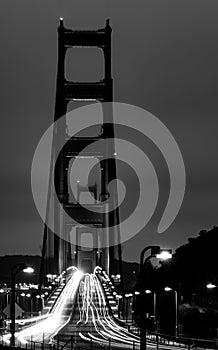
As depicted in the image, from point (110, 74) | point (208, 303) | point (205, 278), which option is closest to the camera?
point (208, 303)

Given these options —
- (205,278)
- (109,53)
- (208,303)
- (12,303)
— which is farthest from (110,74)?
(12,303)

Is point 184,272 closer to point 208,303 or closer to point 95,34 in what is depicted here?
point 208,303

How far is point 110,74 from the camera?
126 metres

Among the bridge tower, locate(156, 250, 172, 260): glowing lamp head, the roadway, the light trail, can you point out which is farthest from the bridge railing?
the bridge tower

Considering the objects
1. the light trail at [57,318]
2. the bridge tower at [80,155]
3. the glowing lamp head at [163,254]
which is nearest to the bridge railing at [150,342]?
the light trail at [57,318]

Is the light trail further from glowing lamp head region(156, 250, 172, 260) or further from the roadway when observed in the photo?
glowing lamp head region(156, 250, 172, 260)

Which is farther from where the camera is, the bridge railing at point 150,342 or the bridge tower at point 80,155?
the bridge tower at point 80,155

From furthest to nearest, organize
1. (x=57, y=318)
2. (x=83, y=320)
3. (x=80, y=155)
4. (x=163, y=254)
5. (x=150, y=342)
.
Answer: (x=80, y=155)
(x=57, y=318)
(x=83, y=320)
(x=150, y=342)
(x=163, y=254)

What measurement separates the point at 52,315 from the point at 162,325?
24.8 metres

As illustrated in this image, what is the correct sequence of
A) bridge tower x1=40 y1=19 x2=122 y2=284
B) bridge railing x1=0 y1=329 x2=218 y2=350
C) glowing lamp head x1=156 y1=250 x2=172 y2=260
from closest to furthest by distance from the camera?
glowing lamp head x1=156 y1=250 x2=172 y2=260
bridge railing x1=0 y1=329 x2=218 y2=350
bridge tower x1=40 y1=19 x2=122 y2=284

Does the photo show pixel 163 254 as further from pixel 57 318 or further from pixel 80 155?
pixel 80 155

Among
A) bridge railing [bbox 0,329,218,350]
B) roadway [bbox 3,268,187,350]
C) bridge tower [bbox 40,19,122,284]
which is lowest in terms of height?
bridge railing [bbox 0,329,218,350]

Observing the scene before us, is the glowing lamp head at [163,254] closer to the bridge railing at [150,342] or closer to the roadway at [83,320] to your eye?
the bridge railing at [150,342]

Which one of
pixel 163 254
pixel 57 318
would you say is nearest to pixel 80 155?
pixel 57 318
